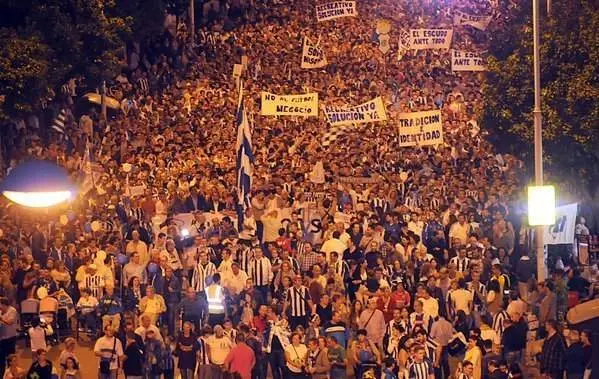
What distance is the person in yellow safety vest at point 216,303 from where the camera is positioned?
2245 cm

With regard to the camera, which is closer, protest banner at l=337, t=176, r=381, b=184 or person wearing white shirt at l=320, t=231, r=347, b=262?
person wearing white shirt at l=320, t=231, r=347, b=262

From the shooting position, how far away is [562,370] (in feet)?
65.3

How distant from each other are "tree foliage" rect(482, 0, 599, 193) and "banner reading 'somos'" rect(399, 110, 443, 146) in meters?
1.03

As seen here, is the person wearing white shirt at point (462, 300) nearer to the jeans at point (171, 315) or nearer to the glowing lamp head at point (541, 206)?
the glowing lamp head at point (541, 206)

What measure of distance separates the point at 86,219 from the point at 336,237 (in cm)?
553

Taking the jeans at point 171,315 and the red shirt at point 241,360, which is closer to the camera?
the red shirt at point 241,360

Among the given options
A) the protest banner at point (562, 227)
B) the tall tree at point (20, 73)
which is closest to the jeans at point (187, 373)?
the protest banner at point (562, 227)

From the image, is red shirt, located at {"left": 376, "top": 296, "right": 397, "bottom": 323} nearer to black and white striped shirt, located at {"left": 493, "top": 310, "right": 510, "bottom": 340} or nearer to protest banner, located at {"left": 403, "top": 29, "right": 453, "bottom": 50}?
black and white striped shirt, located at {"left": 493, "top": 310, "right": 510, "bottom": 340}

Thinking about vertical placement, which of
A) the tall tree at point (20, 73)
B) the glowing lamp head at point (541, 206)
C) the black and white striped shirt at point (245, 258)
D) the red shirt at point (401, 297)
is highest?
the tall tree at point (20, 73)

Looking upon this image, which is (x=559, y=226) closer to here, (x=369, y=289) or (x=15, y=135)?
(x=369, y=289)

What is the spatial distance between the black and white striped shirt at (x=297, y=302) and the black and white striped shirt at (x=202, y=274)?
1.69m

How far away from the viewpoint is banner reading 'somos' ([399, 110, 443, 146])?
3070 centimetres

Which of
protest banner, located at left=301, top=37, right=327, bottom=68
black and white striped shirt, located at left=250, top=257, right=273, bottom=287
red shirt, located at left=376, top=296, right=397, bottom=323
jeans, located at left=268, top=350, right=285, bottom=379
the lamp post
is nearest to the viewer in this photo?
jeans, located at left=268, top=350, right=285, bottom=379

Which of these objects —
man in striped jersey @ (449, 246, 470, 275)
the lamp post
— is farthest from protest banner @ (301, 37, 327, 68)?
man in striped jersey @ (449, 246, 470, 275)
